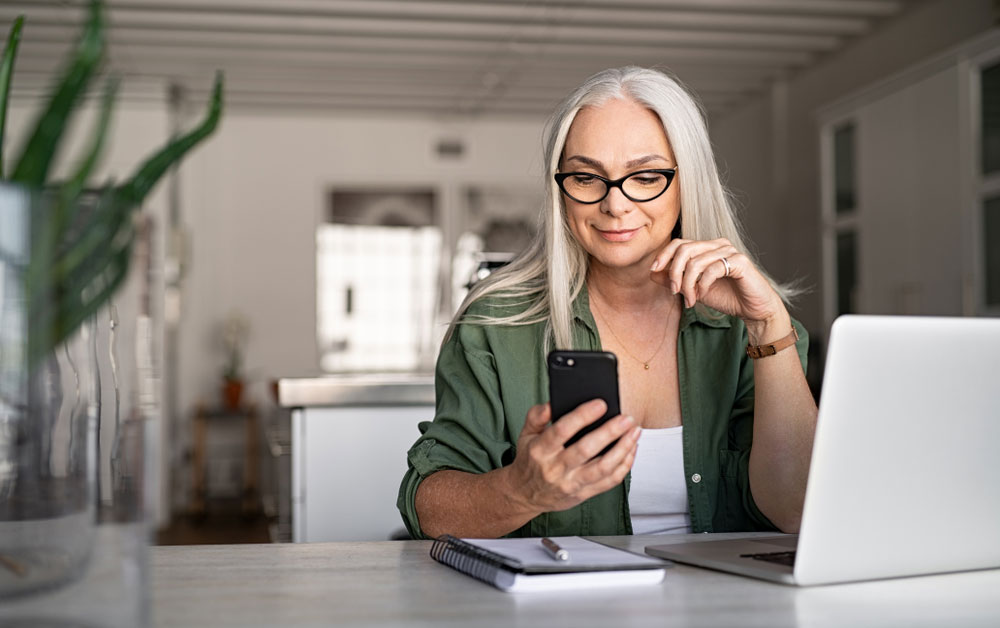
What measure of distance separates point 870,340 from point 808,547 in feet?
0.72

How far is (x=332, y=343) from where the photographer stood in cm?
833

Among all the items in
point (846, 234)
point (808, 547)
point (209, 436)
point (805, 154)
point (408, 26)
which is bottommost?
point (209, 436)

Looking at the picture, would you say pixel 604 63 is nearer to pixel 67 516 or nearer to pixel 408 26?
pixel 408 26

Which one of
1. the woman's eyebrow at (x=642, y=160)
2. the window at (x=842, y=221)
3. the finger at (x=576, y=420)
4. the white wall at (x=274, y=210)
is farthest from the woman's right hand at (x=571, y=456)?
the white wall at (x=274, y=210)

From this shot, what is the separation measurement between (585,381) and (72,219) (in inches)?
22.1

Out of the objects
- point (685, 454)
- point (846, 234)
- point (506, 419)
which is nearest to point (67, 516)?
point (506, 419)

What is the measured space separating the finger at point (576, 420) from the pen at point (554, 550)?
112 mm

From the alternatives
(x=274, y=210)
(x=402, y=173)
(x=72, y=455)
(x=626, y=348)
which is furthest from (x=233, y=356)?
(x=72, y=455)

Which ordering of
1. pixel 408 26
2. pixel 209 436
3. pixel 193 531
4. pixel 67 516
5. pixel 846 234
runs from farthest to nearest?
pixel 209 436
pixel 193 531
pixel 408 26
pixel 846 234
pixel 67 516

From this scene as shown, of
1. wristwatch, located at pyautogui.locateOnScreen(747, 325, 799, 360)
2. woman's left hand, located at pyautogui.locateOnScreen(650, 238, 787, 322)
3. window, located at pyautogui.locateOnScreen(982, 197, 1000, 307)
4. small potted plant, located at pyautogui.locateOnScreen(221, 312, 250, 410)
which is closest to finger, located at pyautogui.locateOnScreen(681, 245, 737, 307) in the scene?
woman's left hand, located at pyautogui.locateOnScreen(650, 238, 787, 322)

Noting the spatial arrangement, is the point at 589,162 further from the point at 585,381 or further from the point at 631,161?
the point at 585,381

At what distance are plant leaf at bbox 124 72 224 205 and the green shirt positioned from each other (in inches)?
32.2

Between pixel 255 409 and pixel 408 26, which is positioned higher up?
pixel 408 26

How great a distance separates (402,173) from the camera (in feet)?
27.4
